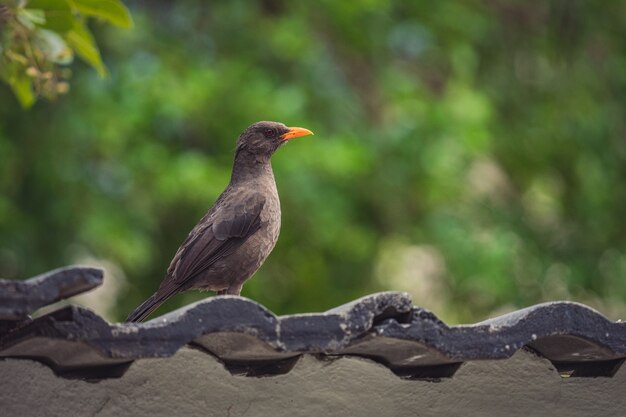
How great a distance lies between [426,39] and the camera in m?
12.0

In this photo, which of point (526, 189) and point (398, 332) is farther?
point (526, 189)

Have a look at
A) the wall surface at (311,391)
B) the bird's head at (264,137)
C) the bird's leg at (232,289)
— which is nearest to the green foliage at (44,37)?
the bird's head at (264,137)

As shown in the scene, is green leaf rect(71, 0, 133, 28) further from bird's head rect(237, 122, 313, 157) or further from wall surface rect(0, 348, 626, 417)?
wall surface rect(0, 348, 626, 417)

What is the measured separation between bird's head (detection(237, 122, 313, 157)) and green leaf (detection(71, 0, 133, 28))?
735 mm

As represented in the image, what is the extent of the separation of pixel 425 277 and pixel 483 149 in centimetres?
232

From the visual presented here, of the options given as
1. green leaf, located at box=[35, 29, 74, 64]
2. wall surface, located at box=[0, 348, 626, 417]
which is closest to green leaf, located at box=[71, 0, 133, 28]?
green leaf, located at box=[35, 29, 74, 64]

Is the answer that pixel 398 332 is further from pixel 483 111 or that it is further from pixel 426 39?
pixel 426 39

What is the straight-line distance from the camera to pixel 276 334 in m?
2.74

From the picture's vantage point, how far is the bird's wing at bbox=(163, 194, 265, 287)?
14.8 ft

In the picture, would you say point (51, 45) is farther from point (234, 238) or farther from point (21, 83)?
point (234, 238)

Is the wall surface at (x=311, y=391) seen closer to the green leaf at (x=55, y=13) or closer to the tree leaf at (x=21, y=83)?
the green leaf at (x=55, y=13)

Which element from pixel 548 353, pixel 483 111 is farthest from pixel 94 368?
pixel 483 111

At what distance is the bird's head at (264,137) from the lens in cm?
483

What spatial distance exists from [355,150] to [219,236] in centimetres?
607
